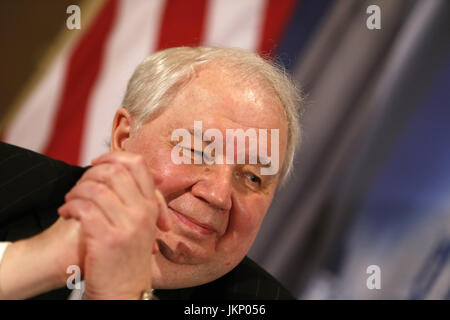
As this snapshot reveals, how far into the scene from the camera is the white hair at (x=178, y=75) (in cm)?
90

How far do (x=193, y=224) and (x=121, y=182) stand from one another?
0.26m

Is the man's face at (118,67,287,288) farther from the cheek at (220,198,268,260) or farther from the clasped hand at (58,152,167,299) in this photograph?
the clasped hand at (58,152,167,299)

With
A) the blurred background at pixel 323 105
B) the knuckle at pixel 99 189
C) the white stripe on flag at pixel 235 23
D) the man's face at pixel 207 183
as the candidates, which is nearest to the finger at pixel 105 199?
the knuckle at pixel 99 189

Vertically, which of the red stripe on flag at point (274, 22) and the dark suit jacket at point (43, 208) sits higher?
the red stripe on flag at point (274, 22)

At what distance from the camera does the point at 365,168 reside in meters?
1.46

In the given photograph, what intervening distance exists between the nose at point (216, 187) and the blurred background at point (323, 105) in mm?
722

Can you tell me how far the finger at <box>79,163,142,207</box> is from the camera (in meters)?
0.59

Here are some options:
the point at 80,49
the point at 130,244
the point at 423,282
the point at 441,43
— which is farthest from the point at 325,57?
the point at 130,244

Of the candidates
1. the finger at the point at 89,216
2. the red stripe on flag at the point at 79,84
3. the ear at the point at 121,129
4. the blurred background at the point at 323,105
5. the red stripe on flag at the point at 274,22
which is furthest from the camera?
the red stripe on flag at the point at 79,84

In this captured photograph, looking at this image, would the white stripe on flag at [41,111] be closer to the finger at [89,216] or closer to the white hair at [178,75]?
the white hair at [178,75]

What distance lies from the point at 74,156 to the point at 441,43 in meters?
1.21

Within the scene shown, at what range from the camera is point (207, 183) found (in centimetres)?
82

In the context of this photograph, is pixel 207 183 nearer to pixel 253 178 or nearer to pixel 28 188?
pixel 253 178
